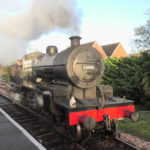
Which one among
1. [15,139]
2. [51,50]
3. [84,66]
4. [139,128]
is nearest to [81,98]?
[84,66]

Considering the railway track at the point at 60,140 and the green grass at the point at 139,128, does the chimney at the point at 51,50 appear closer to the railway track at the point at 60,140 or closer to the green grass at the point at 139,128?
the railway track at the point at 60,140

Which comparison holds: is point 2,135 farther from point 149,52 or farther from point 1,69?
point 1,69

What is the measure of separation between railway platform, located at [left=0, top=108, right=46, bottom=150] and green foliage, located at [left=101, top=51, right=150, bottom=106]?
6193 millimetres

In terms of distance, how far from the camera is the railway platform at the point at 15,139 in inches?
161

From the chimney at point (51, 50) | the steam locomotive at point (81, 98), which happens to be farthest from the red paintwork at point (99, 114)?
the chimney at point (51, 50)

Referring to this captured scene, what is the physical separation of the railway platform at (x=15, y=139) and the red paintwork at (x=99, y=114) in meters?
0.96

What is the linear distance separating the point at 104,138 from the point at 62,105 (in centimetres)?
172

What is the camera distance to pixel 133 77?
31.4 ft

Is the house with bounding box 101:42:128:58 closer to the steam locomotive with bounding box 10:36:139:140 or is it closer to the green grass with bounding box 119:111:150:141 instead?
the green grass with bounding box 119:111:150:141

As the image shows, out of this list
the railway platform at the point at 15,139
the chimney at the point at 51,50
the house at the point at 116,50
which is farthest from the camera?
the house at the point at 116,50

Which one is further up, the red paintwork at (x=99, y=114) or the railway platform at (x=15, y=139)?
the red paintwork at (x=99, y=114)

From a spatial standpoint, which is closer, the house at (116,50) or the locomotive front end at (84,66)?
the locomotive front end at (84,66)

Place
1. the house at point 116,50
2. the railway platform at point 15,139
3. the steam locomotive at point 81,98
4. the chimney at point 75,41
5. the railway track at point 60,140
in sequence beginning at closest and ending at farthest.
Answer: the railway platform at point 15,139 < the steam locomotive at point 81,98 < the railway track at point 60,140 < the chimney at point 75,41 < the house at point 116,50

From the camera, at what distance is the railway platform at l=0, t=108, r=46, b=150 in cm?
409
